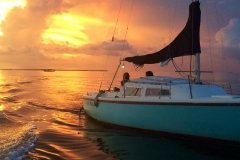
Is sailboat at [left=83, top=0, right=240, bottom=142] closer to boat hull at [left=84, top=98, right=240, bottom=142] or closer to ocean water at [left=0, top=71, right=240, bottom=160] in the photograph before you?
boat hull at [left=84, top=98, right=240, bottom=142]

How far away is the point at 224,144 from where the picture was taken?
585 inches

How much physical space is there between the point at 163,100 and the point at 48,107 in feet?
47.9

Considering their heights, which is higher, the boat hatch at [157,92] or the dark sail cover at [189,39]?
the dark sail cover at [189,39]

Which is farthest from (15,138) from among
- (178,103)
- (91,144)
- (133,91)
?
(178,103)

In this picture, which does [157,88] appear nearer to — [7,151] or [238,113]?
[238,113]

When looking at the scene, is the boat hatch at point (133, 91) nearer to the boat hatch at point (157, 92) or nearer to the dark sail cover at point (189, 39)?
the boat hatch at point (157, 92)

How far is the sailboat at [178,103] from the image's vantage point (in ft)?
47.5

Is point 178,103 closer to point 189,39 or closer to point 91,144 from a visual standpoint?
point 189,39

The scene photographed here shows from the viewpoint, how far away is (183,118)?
15352 mm

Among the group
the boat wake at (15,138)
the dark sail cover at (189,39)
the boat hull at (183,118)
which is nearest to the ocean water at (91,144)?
the boat wake at (15,138)

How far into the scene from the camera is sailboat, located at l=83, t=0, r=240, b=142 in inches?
570

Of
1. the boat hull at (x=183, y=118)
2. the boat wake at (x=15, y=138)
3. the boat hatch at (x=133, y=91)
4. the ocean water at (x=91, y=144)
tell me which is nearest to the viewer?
the boat wake at (x=15, y=138)

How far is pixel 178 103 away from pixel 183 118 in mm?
657

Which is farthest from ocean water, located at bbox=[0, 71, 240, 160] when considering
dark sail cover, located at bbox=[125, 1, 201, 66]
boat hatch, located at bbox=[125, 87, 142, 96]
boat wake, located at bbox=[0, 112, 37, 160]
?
dark sail cover, located at bbox=[125, 1, 201, 66]
